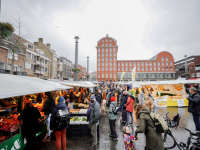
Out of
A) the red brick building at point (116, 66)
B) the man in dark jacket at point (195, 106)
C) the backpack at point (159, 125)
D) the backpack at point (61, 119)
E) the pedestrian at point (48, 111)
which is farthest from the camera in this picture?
the red brick building at point (116, 66)

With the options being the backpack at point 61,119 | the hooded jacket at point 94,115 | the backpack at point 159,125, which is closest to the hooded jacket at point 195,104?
the backpack at point 159,125

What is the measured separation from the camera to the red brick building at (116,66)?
5775 cm

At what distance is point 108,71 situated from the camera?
57.7 metres

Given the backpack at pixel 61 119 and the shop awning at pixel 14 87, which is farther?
the backpack at pixel 61 119

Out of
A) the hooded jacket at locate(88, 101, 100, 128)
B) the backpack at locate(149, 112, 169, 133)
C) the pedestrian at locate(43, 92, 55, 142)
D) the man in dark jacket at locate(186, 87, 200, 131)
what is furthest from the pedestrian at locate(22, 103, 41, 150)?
the man in dark jacket at locate(186, 87, 200, 131)

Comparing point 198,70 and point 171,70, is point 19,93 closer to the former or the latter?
point 198,70

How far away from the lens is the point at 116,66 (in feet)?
190

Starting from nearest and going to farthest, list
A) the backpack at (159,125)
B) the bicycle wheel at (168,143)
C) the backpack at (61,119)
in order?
the backpack at (159,125)
the backpack at (61,119)
the bicycle wheel at (168,143)

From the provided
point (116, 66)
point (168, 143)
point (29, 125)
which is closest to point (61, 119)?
point (29, 125)

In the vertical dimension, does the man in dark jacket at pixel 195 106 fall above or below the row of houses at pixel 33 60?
below

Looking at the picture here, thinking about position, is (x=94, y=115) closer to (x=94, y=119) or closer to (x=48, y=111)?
(x=94, y=119)

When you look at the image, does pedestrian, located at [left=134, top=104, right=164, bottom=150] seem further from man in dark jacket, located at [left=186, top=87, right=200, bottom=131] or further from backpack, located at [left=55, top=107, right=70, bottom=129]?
man in dark jacket, located at [left=186, top=87, right=200, bottom=131]

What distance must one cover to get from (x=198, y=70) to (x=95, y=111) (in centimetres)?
5301

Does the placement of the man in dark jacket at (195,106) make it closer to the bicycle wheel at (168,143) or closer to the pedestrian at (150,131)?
the bicycle wheel at (168,143)
